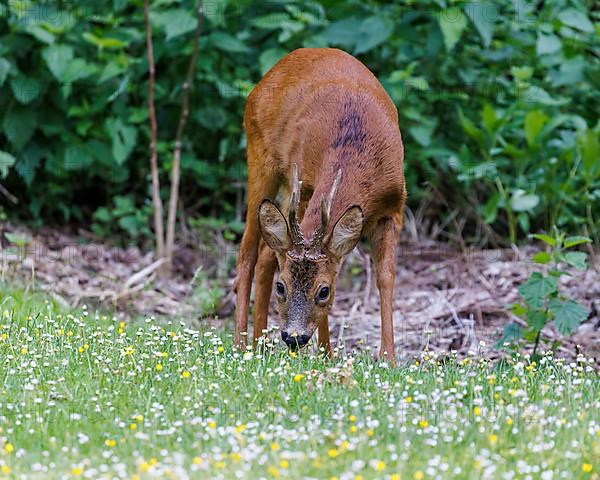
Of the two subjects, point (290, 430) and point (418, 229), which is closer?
point (290, 430)

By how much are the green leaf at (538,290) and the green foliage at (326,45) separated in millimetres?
2186

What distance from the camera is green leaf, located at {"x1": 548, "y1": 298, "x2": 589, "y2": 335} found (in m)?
6.35

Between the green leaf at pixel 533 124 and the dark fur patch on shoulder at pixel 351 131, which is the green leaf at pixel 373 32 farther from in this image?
the dark fur patch on shoulder at pixel 351 131

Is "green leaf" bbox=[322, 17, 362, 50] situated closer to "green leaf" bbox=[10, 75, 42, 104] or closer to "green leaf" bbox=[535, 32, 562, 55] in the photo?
"green leaf" bbox=[535, 32, 562, 55]

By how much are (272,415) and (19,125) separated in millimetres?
5177

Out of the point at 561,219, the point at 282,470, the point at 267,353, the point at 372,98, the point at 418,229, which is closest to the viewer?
the point at 282,470

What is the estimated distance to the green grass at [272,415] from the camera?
3.78 meters

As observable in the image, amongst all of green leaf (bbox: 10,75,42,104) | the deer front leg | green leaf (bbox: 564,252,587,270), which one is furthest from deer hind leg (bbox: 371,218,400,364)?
green leaf (bbox: 10,75,42,104)

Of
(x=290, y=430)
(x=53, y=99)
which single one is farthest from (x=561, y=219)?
(x=290, y=430)

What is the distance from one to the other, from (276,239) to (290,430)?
5.39ft

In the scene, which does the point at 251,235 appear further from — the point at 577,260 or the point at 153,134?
the point at 153,134

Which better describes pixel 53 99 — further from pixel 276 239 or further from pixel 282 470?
pixel 282 470

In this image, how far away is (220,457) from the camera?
12.3ft

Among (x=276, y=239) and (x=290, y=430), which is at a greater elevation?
(x=276, y=239)
